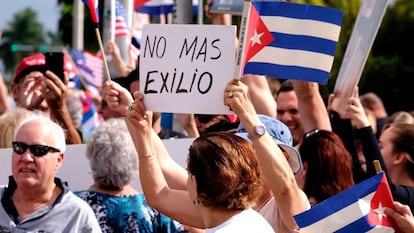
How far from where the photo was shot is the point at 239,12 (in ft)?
26.3

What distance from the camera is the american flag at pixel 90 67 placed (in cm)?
1287

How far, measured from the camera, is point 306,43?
650cm

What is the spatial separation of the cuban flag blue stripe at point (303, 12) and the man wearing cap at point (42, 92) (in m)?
1.57

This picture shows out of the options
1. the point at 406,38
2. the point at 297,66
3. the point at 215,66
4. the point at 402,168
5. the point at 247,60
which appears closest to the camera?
the point at 215,66

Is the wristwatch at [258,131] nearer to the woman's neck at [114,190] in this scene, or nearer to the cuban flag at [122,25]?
the woman's neck at [114,190]

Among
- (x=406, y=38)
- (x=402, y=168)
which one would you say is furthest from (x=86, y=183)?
(x=406, y=38)

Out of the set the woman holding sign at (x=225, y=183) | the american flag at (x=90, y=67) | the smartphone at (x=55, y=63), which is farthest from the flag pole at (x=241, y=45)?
the american flag at (x=90, y=67)

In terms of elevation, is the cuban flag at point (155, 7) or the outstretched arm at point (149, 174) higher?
the outstretched arm at point (149, 174)

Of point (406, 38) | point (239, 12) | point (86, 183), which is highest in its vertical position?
point (239, 12)

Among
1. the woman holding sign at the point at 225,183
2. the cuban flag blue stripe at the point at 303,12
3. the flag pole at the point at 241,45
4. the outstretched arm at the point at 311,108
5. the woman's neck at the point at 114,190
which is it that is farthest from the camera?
the outstretched arm at the point at 311,108

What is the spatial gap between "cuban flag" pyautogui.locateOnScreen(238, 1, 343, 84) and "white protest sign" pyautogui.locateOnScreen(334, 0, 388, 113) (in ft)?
0.44

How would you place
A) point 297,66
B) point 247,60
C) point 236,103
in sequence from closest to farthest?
1. point 236,103
2. point 247,60
3. point 297,66

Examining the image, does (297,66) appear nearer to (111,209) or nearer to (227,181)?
(111,209)

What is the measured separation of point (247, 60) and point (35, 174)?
118 centimetres
